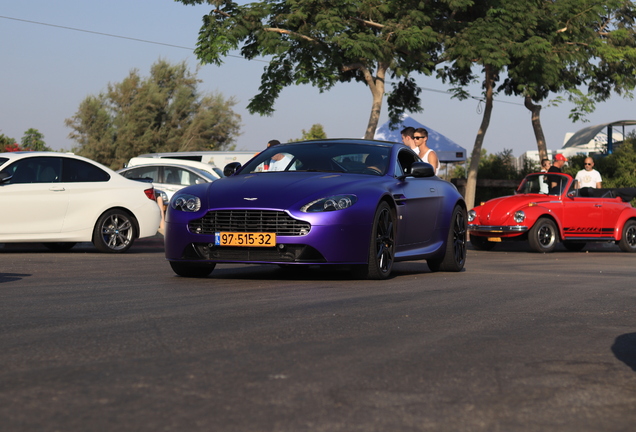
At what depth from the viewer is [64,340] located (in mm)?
5336

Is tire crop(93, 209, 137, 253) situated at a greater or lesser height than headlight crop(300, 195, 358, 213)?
lesser

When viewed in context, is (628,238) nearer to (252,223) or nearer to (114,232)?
(114,232)

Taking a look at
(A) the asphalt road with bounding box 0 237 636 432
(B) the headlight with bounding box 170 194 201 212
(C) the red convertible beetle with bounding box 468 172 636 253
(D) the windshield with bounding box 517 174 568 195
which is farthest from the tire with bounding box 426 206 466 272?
(D) the windshield with bounding box 517 174 568 195

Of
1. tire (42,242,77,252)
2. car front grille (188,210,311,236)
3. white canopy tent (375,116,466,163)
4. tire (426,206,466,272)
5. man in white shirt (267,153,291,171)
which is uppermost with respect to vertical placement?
white canopy tent (375,116,466,163)

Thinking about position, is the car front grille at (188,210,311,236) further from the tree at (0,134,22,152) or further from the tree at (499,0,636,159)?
the tree at (0,134,22,152)

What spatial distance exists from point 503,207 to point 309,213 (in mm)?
10792

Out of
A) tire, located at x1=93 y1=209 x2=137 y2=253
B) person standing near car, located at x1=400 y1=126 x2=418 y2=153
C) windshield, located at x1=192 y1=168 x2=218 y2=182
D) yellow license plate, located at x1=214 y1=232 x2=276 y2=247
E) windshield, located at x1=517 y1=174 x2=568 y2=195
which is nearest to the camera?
yellow license plate, located at x1=214 y1=232 x2=276 y2=247

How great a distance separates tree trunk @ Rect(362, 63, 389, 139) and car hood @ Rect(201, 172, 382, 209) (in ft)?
61.3

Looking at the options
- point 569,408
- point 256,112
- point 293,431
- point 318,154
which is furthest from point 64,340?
point 256,112

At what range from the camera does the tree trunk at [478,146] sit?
3145 cm

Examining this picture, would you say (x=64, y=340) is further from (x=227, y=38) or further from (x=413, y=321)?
(x=227, y=38)

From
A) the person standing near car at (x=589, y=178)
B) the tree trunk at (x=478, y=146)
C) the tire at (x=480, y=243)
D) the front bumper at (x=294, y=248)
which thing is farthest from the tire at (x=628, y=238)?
the front bumper at (x=294, y=248)

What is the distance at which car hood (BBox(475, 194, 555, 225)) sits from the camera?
1908cm

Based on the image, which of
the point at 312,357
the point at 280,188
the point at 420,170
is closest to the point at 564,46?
the point at 420,170
